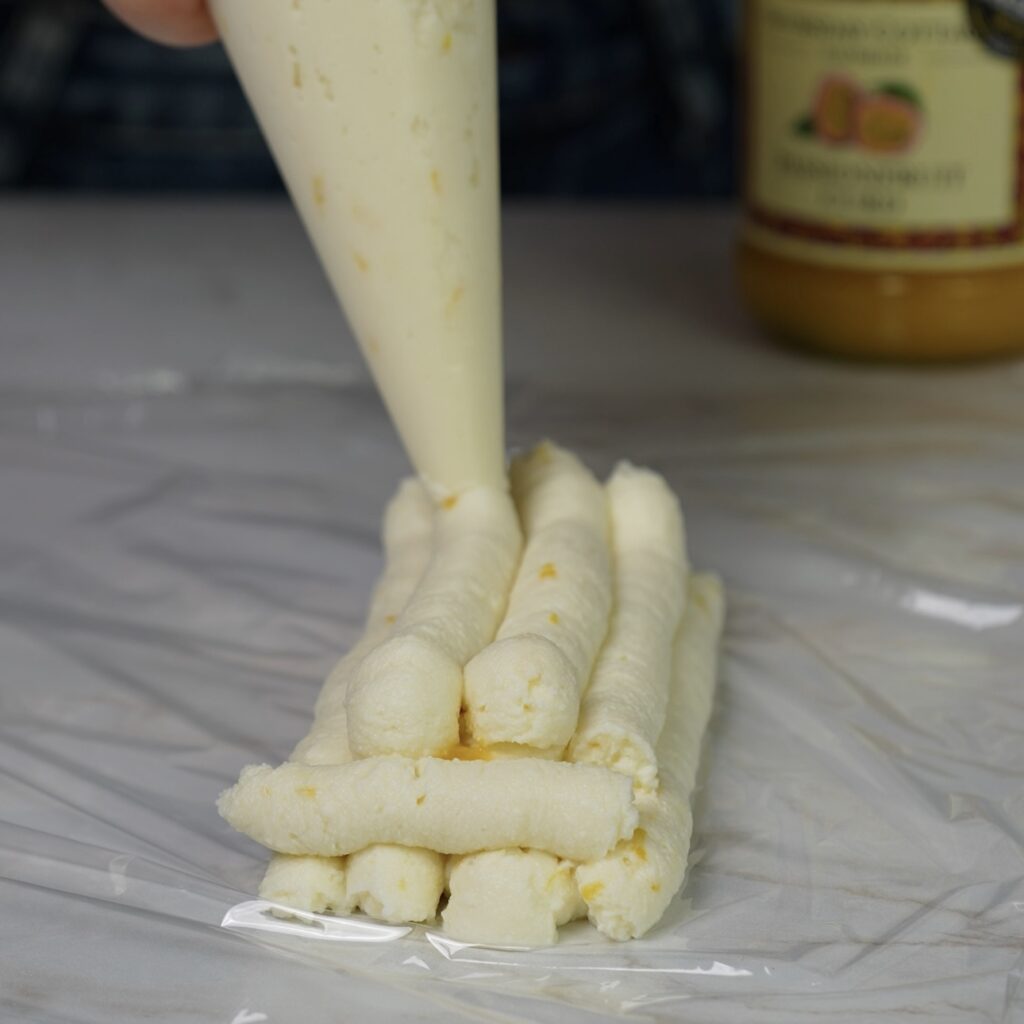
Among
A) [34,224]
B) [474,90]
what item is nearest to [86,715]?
[474,90]

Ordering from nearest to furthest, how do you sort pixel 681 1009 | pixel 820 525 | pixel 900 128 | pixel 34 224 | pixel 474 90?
pixel 681 1009 < pixel 474 90 < pixel 820 525 < pixel 900 128 < pixel 34 224

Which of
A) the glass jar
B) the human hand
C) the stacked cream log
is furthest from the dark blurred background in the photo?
the stacked cream log

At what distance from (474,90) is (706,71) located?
1.27m

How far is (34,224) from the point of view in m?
1.67

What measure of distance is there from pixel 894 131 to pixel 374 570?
522mm

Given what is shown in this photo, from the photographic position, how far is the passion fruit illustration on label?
1191 mm

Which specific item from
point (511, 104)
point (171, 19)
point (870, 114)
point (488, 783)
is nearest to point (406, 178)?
point (171, 19)

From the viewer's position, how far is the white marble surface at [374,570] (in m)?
0.62

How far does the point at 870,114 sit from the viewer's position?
1.20 metres

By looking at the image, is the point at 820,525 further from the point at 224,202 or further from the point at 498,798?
the point at 224,202

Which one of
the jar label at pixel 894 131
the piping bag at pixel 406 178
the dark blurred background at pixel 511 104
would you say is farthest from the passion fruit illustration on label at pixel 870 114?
the dark blurred background at pixel 511 104

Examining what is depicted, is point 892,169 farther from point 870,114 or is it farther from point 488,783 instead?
point 488,783

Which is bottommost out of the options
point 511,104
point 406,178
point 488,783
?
point 511,104

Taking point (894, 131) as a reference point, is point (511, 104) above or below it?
below
